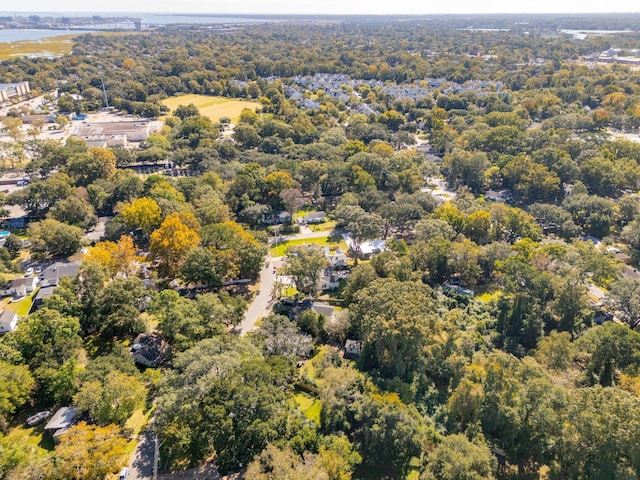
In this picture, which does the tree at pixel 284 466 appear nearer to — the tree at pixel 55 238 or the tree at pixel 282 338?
the tree at pixel 282 338

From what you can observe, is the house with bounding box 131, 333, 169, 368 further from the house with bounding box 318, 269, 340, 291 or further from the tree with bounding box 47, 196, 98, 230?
the tree with bounding box 47, 196, 98, 230

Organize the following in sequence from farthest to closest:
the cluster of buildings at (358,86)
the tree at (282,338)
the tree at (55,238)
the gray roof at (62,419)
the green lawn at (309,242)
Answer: the cluster of buildings at (358,86)
the green lawn at (309,242)
the tree at (55,238)
the tree at (282,338)
the gray roof at (62,419)

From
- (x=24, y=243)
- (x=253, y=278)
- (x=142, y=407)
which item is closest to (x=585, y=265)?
(x=253, y=278)

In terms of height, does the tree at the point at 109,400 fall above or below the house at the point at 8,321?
above

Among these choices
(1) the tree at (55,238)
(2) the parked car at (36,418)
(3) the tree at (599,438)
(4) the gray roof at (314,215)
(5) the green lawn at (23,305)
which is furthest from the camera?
(4) the gray roof at (314,215)

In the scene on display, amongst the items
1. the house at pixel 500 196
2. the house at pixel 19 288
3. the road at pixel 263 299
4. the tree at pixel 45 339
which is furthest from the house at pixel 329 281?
the house at pixel 500 196

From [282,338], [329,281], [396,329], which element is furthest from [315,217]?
[396,329]
